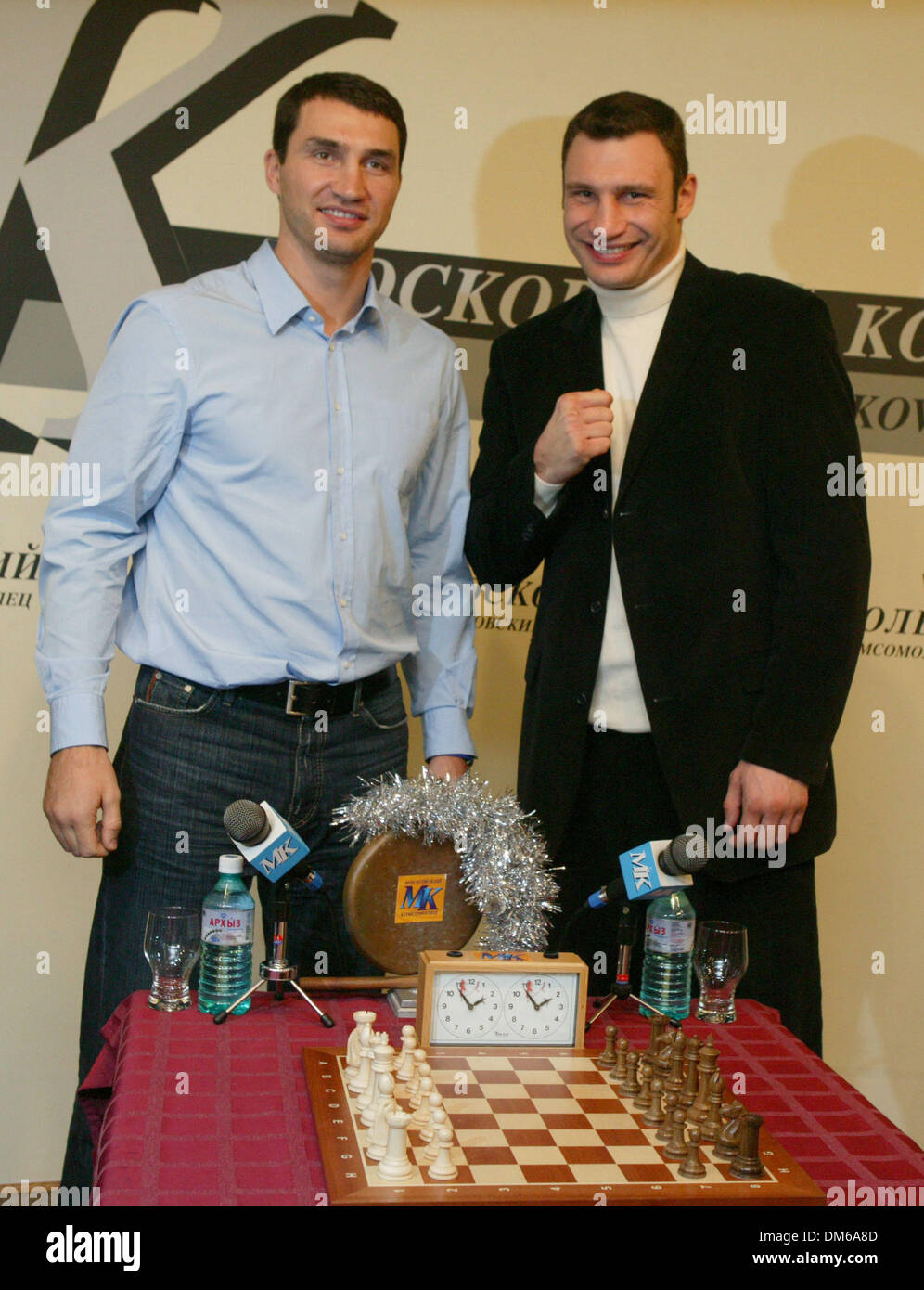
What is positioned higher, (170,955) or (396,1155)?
(170,955)

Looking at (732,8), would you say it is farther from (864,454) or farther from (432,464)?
(432,464)

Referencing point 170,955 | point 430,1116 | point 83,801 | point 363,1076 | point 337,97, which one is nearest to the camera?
point 430,1116

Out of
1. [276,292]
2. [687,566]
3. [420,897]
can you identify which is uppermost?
[276,292]

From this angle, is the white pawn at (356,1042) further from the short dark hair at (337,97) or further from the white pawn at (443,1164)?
the short dark hair at (337,97)

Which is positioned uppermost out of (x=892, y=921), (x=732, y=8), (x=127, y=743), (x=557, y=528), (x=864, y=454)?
(x=732, y=8)

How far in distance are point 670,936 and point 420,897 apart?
0.39m

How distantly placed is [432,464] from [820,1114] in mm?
1509

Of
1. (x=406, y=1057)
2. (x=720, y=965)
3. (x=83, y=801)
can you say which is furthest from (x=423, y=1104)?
(x=83, y=801)

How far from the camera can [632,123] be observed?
244 cm

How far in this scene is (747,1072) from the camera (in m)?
1.84

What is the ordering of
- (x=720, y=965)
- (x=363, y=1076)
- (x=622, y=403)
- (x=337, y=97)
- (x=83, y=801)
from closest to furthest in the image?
(x=363, y=1076), (x=720, y=965), (x=83, y=801), (x=337, y=97), (x=622, y=403)

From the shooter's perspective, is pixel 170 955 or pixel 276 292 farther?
pixel 276 292

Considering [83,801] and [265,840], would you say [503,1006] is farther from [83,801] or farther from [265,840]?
[83,801]

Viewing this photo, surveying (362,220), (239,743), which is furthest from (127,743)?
(362,220)
